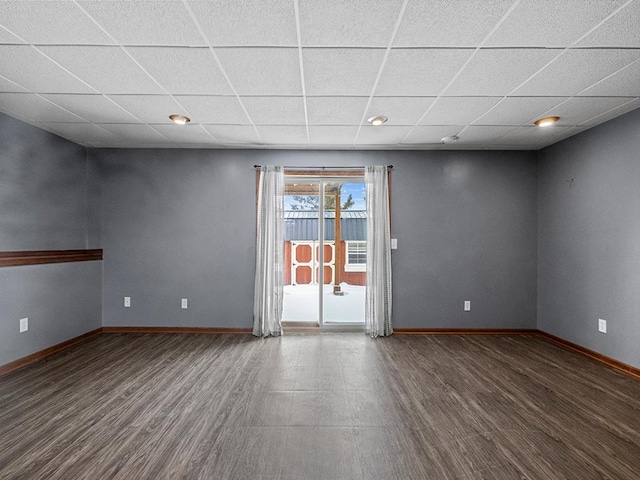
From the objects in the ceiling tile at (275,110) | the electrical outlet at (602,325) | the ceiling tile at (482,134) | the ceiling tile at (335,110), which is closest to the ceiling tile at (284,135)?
the ceiling tile at (275,110)

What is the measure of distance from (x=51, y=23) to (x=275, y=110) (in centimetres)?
161

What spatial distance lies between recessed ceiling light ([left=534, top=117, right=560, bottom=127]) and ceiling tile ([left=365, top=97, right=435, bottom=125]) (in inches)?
48.9

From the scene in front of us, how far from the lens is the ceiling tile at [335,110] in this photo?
109 inches

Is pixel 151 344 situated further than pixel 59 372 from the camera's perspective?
Yes

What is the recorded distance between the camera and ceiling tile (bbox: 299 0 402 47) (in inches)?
66.5

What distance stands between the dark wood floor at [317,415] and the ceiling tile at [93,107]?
2440mm

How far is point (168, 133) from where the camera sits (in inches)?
146

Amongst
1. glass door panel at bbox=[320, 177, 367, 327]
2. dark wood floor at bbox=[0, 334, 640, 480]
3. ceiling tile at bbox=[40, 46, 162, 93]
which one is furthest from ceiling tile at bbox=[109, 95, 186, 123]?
dark wood floor at bbox=[0, 334, 640, 480]

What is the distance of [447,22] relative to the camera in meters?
1.81

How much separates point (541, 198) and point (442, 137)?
5.54 feet

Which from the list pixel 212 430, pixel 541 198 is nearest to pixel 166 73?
pixel 212 430

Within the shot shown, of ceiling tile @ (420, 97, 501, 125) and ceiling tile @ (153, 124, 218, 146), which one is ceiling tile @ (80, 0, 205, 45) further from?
ceiling tile @ (420, 97, 501, 125)

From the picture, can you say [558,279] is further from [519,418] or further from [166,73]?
[166,73]

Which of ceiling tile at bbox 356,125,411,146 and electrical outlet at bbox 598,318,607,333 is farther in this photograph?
ceiling tile at bbox 356,125,411,146
